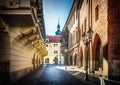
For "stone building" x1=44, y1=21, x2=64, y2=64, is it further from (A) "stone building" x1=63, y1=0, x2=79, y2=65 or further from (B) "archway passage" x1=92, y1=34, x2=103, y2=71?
(B) "archway passage" x1=92, y1=34, x2=103, y2=71

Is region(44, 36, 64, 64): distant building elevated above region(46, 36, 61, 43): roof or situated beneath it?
situated beneath

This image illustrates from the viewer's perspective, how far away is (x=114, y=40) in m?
19.2

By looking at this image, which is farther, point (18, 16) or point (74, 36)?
point (74, 36)

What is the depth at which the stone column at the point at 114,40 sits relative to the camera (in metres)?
19.0

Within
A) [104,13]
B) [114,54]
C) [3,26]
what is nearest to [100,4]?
[104,13]

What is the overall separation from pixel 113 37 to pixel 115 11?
2192 mm

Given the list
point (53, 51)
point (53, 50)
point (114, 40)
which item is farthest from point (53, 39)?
point (114, 40)

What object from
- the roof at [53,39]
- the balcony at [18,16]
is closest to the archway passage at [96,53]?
the balcony at [18,16]

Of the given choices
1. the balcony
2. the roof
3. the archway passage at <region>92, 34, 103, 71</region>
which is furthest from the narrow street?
the roof

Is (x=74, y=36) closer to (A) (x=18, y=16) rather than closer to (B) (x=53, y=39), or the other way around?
(A) (x=18, y=16)

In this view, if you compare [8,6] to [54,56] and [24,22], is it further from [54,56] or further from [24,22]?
[54,56]

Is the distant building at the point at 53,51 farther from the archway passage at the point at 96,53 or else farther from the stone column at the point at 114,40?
the stone column at the point at 114,40

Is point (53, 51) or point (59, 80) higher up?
point (53, 51)

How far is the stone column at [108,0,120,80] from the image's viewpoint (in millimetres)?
18984
